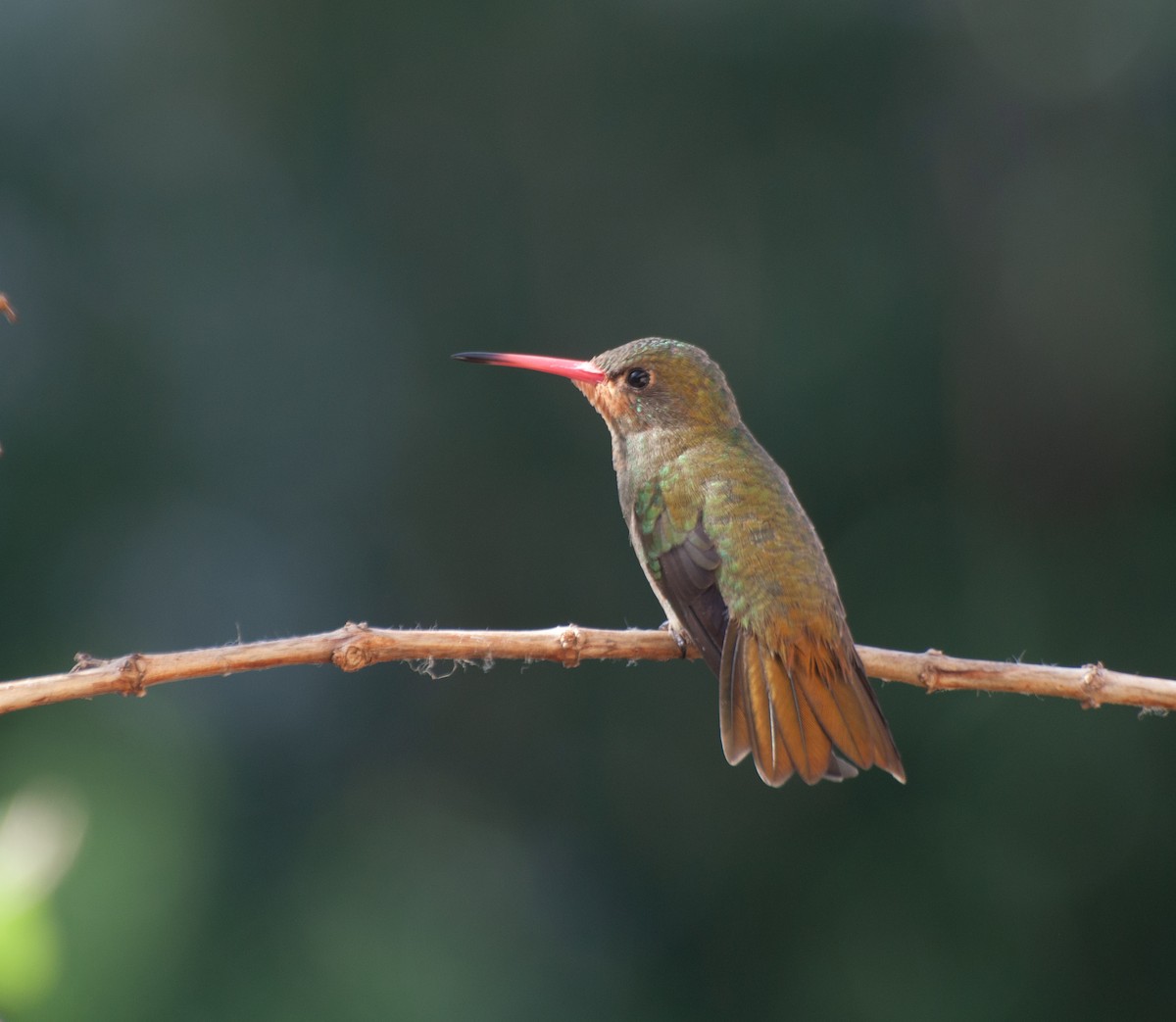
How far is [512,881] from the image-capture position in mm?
5422

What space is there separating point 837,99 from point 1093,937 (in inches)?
146

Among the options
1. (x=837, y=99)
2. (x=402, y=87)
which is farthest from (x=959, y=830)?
(x=402, y=87)

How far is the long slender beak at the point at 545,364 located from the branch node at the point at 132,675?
4.37 feet

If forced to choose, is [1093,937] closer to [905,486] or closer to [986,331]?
[905,486]

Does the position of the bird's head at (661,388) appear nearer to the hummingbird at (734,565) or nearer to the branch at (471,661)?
the hummingbird at (734,565)

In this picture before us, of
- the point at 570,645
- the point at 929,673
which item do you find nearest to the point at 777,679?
the point at 929,673

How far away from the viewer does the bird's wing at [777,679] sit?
8.95 ft

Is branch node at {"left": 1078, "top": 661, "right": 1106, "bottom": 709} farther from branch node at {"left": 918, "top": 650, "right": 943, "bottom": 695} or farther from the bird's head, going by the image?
the bird's head

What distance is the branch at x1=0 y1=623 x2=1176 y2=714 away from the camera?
2113 millimetres

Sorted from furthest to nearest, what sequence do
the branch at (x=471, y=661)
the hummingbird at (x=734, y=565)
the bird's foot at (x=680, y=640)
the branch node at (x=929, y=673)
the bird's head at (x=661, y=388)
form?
the bird's head at (x=661, y=388)
the bird's foot at (x=680, y=640)
the hummingbird at (x=734, y=565)
the branch node at (x=929, y=673)
the branch at (x=471, y=661)

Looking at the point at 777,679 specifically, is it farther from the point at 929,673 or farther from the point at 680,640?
the point at 929,673

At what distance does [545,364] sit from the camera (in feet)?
11.3

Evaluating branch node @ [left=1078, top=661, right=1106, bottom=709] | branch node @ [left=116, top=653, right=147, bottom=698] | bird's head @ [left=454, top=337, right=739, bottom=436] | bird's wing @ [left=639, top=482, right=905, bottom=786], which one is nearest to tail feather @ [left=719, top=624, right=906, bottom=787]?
bird's wing @ [left=639, top=482, right=905, bottom=786]

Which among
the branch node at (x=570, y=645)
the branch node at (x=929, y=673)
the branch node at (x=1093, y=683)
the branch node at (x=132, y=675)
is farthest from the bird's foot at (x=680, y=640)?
the branch node at (x=132, y=675)
